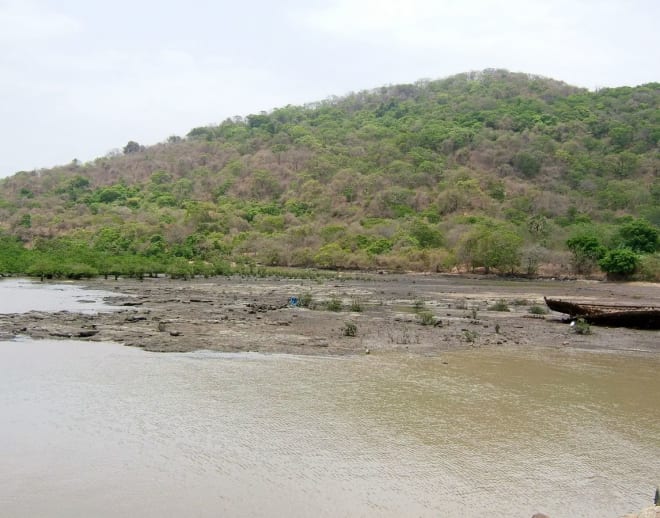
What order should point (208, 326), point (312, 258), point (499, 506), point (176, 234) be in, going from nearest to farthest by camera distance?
point (499, 506) → point (208, 326) → point (312, 258) → point (176, 234)

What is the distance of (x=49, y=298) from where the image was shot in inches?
1187

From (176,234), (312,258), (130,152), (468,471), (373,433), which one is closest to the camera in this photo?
(468,471)

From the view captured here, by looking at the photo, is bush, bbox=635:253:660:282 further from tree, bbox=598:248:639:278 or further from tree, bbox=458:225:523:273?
tree, bbox=458:225:523:273

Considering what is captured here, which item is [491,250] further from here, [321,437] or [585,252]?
[321,437]

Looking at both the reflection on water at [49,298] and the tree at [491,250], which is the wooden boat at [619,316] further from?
the tree at [491,250]

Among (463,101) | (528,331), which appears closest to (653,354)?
(528,331)

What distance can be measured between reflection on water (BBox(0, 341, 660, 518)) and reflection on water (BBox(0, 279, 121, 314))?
10844 millimetres

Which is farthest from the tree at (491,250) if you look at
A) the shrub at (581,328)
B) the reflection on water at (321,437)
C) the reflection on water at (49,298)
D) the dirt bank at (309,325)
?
the reflection on water at (321,437)

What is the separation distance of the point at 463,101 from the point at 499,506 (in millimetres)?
133646

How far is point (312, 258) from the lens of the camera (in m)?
65.2

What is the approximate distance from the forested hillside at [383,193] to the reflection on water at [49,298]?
250 inches

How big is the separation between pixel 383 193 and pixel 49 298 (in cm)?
6081

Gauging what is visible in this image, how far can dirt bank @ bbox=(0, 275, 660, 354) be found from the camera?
1783 cm

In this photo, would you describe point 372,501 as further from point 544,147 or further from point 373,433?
point 544,147
